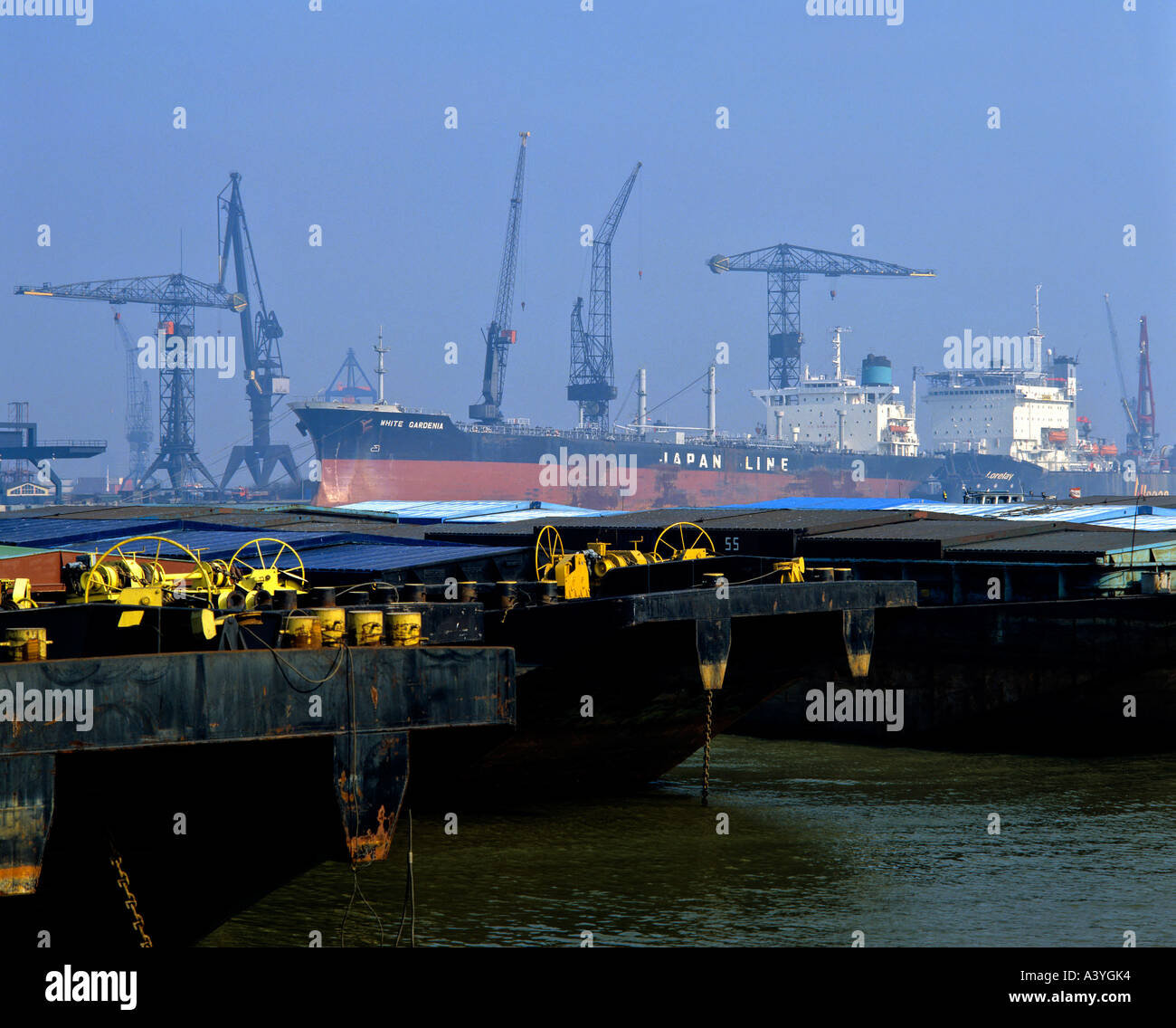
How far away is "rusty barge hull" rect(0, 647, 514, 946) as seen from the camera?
1158 cm

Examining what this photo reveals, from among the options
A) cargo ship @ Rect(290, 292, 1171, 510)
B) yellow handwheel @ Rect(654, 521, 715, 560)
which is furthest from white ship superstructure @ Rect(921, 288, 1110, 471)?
yellow handwheel @ Rect(654, 521, 715, 560)

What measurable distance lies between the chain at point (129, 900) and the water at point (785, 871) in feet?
3.91

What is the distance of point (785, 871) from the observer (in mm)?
17531

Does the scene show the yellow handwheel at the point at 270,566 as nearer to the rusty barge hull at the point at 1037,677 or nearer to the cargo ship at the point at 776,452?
the rusty barge hull at the point at 1037,677

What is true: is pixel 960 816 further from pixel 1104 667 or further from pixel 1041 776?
pixel 1104 667

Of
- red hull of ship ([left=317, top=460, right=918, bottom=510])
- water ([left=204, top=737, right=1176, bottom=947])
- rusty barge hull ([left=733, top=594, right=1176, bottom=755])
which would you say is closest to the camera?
water ([left=204, top=737, right=1176, bottom=947])

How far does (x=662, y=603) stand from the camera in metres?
17.2

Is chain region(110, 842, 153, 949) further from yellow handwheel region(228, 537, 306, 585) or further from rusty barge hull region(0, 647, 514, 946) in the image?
yellow handwheel region(228, 537, 306, 585)

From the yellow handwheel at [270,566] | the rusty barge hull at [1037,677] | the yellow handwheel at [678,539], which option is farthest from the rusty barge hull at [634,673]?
the yellow handwheel at [678,539]

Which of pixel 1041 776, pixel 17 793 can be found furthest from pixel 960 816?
pixel 17 793

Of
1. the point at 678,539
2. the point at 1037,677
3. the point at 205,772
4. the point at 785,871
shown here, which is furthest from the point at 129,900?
the point at 678,539

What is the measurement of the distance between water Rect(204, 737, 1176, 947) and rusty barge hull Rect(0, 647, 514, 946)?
975 millimetres

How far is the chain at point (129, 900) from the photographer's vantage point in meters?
12.4

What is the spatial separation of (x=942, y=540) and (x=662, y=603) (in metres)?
15.6
